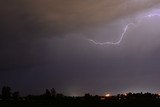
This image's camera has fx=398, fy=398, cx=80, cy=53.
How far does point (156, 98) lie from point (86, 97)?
9.63m

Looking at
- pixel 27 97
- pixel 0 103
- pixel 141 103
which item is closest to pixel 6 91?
pixel 27 97

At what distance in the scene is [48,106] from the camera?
1893 inches

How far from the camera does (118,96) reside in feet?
179

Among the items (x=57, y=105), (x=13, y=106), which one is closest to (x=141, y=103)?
(x=57, y=105)

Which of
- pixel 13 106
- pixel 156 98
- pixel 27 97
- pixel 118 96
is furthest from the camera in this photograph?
pixel 27 97

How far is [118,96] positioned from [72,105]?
27.1 ft

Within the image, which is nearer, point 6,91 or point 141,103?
point 141,103

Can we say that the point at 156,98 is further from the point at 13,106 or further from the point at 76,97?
the point at 13,106

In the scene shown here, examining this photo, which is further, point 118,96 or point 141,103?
point 118,96

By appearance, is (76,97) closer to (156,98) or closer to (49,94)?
(49,94)

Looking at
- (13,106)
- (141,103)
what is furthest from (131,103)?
(13,106)

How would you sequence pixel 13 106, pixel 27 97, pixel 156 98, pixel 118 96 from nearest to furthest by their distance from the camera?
1. pixel 13 106
2. pixel 156 98
3. pixel 118 96
4. pixel 27 97

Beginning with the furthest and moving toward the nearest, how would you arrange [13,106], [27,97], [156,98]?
[27,97]
[156,98]
[13,106]

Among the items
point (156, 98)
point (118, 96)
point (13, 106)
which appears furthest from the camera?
point (118, 96)
